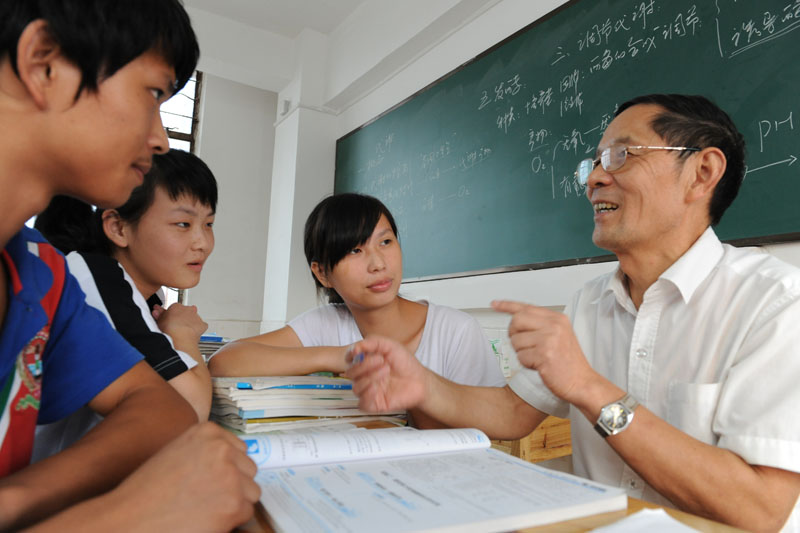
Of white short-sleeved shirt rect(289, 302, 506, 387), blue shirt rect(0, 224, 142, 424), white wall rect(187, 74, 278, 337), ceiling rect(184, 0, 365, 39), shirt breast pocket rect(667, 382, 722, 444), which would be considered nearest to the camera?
blue shirt rect(0, 224, 142, 424)

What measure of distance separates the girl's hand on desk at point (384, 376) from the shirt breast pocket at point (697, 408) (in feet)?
1.55

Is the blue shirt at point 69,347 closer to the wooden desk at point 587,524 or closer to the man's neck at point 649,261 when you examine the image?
the wooden desk at point 587,524

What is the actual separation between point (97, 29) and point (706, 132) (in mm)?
1146

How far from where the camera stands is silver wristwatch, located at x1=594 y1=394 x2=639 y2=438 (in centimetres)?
80

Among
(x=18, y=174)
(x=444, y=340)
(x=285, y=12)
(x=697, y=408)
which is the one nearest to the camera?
(x=18, y=174)

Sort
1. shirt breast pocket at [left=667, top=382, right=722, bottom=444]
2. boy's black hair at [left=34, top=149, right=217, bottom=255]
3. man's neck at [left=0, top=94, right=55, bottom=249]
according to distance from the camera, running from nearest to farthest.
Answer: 1. man's neck at [left=0, top=94, right=55, bottom=249]
2. shirt breast pocket at [left=667, top=382, right=722, bottom=444]
3. boy's black hair at [left=34, top=149, right=217, bottom=255]

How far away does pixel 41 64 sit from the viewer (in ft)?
1.79

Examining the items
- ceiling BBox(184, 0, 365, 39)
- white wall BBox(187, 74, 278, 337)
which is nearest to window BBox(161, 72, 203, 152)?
white wall BBox(187, 74, 278, 337)

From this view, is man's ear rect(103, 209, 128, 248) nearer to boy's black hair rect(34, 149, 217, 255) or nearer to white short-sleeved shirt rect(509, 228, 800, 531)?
boy's black hair rect(34, 149, 217, 255)

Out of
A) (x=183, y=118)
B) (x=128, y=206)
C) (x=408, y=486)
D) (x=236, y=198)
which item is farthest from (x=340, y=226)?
(x=183, y=118)

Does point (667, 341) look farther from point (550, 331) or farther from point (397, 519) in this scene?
point (397, 519)

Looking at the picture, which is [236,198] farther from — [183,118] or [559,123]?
[559,123]

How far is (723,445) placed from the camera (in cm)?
81

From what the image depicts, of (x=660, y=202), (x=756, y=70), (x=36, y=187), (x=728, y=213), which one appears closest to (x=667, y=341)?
(x=660, y=202)
